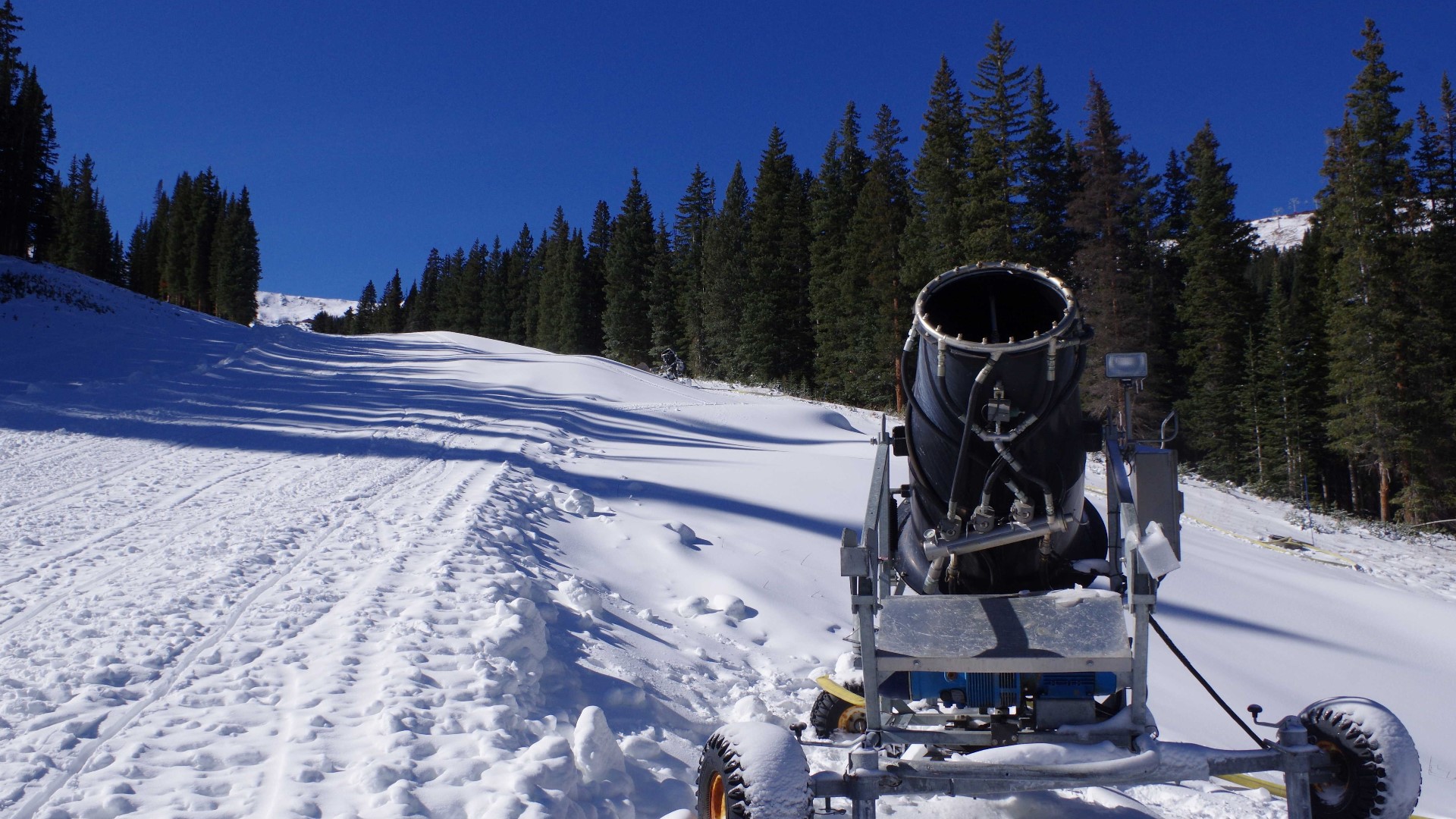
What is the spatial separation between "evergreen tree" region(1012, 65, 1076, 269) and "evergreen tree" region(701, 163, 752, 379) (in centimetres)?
1661

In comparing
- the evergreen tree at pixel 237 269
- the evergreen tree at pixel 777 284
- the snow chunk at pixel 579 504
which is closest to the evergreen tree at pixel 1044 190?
the evergreen tree at pixel 777 284

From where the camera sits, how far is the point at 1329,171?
28797 millimetres

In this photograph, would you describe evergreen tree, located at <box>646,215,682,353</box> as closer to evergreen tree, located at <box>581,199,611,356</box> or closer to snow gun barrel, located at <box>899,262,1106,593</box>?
evergreen tree, located at <box>581,199,611,356</box>

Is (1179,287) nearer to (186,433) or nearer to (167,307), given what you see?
(186,433)

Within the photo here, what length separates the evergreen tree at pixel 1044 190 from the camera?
97.0 ft

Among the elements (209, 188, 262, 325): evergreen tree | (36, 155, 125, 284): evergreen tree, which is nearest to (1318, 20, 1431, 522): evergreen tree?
(209, 188, 262, 325): evergreen tree

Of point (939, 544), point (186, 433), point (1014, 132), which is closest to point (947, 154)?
point (1014, 132)

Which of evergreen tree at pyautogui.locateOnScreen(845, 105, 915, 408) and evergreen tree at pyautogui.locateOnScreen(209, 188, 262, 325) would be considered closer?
evergreen tree at pyautogui.locateOnScreen(845, 105, 915, 408)

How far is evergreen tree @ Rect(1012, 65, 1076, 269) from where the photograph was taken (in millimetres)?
29562

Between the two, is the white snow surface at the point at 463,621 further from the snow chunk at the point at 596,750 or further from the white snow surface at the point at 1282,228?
the white snow surface at the point at 1282,228

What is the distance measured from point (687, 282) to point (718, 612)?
45.8 meters

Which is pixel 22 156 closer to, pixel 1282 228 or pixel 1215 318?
pixel 1215 318

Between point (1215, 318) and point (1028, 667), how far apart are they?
118 ft

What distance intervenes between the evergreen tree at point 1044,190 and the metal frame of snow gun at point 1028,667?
27607 mm
